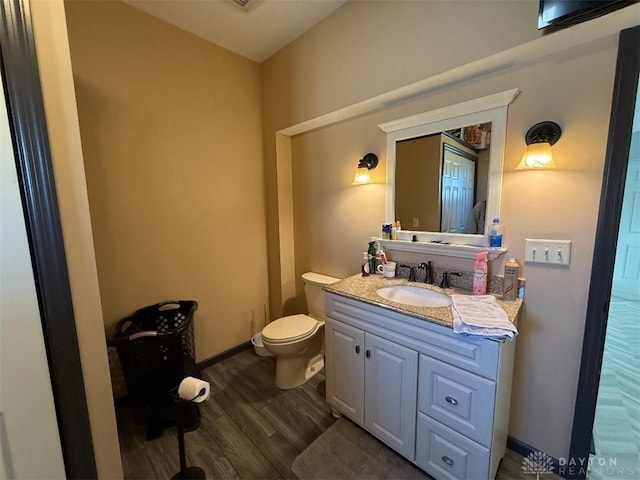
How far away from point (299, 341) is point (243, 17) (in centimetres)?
230

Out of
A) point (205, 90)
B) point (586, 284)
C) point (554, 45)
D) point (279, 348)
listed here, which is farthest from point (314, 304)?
point (554, 45)

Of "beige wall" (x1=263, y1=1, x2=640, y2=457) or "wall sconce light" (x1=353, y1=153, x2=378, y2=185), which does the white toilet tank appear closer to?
"beige wall" (x1=263, y1=1, x2=640, y2=457)

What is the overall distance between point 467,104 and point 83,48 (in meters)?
2.26

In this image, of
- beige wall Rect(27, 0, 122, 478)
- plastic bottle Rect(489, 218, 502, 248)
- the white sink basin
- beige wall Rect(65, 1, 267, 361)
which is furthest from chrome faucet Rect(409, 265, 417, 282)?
beige wall Rect(27, 0, 122, 478)

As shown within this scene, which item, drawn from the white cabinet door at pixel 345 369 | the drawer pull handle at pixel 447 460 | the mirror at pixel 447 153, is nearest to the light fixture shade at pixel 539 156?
the mirror at pixel 447 153

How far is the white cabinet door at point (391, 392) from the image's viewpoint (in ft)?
4.34

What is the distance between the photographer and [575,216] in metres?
1.22

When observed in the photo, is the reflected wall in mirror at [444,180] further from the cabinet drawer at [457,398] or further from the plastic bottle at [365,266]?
the cabinet drawer at [457,398]

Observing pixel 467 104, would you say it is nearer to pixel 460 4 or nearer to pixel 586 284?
pixel 460 4

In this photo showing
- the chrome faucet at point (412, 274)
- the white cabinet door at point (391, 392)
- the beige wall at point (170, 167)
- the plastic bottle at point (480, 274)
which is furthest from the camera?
the chrome faucet at point (412, 274)

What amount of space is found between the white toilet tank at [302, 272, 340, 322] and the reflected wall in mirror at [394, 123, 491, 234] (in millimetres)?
817

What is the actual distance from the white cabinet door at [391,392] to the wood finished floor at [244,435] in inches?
15.4

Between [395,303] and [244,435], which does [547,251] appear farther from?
[244,435]

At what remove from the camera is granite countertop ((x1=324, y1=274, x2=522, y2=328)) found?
1.22 m
